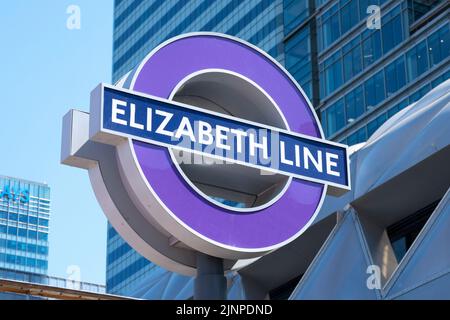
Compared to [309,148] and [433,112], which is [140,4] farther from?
[309,148]

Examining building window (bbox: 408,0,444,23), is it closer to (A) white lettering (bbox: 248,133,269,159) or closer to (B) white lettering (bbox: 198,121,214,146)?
(A) white lettering (bbox: 248,133,269,159)

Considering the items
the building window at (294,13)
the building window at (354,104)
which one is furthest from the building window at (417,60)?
the building window at (294,13)

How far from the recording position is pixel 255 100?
558 inches

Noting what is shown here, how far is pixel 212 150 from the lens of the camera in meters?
13.0

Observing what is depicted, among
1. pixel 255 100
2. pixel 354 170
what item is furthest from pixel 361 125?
pixel 255 100

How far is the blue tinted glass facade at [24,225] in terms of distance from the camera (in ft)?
558

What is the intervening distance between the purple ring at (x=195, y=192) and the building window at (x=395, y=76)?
56.5 m

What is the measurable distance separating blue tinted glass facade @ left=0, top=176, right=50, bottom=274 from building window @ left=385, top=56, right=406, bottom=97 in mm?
104388

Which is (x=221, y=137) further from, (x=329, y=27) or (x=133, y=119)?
(x=329, y=27)

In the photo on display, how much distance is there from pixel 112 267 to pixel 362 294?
3171 inches

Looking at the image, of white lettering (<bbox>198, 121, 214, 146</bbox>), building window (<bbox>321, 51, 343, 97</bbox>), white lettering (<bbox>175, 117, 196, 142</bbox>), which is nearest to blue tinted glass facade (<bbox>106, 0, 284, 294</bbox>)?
building window (<bbox>321, 51, 343, 97</bbox>)

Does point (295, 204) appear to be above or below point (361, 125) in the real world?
below

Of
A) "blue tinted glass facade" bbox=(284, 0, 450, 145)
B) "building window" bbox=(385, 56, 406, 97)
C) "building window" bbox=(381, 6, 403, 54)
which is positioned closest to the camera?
"blue tinted glass facade" bbox=(284, 0, 450, 145)

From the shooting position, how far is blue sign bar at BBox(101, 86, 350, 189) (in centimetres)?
1248
